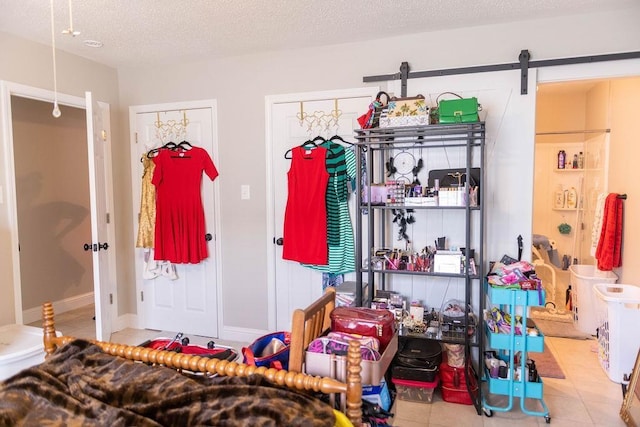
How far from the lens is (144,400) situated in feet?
4.56

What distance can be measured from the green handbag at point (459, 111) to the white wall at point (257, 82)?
0.55 m

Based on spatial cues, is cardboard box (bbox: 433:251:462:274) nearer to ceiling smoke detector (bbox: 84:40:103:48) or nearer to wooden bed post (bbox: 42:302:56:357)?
wooden bed post (bbox: 42:302:56:357)

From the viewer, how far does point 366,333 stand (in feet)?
5.74

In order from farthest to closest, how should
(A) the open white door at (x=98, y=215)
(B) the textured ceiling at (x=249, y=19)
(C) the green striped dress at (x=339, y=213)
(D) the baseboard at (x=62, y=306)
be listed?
1. (D) the baseboard at (x=62, y=306)
2. (C) the green striped dress at (x=339, y=213)
3. (A) the open white door at (x=98, y=215)
4. (B) the textured ceiling at (x=249, y=19)

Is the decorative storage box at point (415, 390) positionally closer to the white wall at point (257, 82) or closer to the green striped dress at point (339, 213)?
the green striped dress at point (339, 213)

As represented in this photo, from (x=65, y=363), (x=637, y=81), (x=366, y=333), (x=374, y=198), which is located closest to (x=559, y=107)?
(x=637, y=81)

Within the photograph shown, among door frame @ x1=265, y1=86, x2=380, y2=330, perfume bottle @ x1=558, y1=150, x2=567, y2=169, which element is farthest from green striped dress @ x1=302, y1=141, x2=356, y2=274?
perfume bottle @ x1=558, y1=150, x2=567, y2=169

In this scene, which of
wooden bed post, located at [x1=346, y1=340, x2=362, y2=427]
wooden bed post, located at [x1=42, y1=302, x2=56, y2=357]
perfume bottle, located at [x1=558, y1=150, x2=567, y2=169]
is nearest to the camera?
wooden bed post, located at [x1=346, y1=340, x2=362, y2=427]

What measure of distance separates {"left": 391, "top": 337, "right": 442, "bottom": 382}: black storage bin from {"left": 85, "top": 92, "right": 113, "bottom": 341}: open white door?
2111mm

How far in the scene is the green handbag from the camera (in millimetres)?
2586

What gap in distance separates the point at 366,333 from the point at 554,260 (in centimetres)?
389

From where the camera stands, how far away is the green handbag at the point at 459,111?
2586 millimetres

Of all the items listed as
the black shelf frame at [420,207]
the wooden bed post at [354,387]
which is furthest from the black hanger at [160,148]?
the wooden bed post at [354,387]

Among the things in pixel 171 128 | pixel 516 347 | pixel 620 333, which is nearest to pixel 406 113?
pixel 516 347
